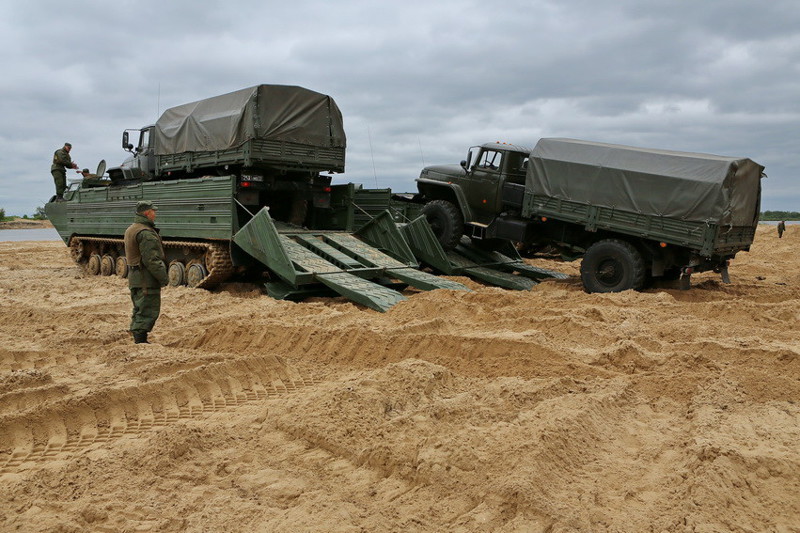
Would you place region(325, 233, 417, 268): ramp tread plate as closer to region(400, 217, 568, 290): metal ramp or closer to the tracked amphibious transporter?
the tracked amphibious transporter

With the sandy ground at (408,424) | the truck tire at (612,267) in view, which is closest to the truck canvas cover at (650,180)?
the truck tire at (612,267)

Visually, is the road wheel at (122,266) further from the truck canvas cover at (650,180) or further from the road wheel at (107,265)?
the truck canvas cover at (650,180)

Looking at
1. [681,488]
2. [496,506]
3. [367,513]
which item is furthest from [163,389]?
[681,488]

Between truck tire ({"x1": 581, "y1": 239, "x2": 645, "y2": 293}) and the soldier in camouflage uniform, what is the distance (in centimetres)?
1183

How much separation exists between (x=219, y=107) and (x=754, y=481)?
33.4 ft

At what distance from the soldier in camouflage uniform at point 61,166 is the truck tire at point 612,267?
38.8 feet

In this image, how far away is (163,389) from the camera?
4977 millimetres

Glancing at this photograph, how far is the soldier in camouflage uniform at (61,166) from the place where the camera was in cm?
1527

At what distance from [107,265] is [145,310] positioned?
7989 mm

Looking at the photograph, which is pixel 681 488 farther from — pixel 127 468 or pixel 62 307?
pixel 62 307

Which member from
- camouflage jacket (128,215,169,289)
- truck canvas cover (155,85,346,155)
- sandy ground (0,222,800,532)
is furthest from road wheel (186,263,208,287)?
camouflage jacket (128,215,169,289)

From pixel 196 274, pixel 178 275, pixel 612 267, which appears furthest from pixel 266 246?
pixel 612 267

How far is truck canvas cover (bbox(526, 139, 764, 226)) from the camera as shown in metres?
10.2

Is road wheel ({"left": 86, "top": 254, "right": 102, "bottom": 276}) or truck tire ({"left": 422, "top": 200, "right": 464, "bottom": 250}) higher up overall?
truck tire ({"left": 422, "top": 200, "right": 464, "bottom": 250})
